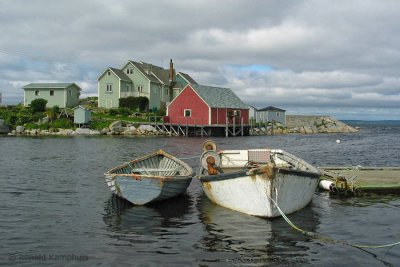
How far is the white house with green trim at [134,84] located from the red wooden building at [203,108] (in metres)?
11.1

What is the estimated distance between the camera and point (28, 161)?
2845cm

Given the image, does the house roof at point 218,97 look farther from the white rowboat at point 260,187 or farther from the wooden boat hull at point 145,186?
the white rowboat at point 260,187

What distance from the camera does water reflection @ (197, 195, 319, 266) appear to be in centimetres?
984

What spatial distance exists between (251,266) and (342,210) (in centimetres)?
662

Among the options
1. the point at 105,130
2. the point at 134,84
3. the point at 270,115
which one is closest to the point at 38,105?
the point at 105,130

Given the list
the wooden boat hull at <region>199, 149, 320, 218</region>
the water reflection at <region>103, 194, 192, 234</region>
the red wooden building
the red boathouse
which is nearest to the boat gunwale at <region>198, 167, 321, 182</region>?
the wooden boat hull at <region>199, 149, 320, 218</region>

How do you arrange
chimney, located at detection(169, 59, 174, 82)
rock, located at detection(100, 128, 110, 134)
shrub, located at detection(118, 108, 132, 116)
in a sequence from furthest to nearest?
chimney, located at detection(169, 59, 174, 82)
shrub, located at detection(118, 108, 132, 116)
rock, located at detection(100, 128, 110, 134)

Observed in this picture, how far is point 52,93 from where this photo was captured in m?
70.1

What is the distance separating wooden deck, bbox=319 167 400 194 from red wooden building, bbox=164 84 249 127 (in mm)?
38652

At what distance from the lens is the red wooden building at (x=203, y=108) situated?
60094mm

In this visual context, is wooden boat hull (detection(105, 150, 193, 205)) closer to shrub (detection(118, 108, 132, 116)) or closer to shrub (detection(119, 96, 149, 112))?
shrub (detection(118, 108, 132, 116))

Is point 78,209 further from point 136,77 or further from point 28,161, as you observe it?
point 136,77

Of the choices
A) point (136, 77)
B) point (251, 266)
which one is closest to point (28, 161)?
point (251, 266)

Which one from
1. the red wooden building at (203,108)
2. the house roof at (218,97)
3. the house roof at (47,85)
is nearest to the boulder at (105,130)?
the red wooden building at (203,108)
